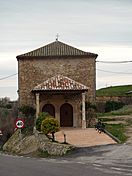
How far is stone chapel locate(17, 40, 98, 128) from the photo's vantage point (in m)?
42.5

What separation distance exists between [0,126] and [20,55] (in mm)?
8807

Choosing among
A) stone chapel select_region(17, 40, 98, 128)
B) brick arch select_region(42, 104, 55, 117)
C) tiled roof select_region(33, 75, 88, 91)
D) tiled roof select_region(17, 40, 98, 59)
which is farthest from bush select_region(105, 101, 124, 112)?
tiled roof select_region(33, 75, 88, 91)

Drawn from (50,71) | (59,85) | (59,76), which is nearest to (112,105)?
(50,71)

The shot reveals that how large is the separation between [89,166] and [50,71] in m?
26.0

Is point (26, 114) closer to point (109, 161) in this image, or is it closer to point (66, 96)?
point (66, 96)

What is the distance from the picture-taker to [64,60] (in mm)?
43812

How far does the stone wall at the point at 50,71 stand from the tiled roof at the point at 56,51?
409 millimetres

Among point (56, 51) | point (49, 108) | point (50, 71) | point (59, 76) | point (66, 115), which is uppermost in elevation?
point (56, 51)

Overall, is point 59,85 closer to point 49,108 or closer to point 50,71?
point 49,108

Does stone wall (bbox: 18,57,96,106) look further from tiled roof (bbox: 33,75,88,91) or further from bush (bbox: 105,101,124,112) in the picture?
bush (bbox: 105,101,124,112)

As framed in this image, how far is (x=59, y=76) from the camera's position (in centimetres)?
4284

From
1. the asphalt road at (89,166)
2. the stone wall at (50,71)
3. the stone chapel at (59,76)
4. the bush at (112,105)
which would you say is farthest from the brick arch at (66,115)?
the bush at (112,105)

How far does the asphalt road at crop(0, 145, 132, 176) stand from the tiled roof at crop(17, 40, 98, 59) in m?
19.7

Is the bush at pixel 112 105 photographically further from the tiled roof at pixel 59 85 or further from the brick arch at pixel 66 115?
the tiled roof at pixel 59 85
